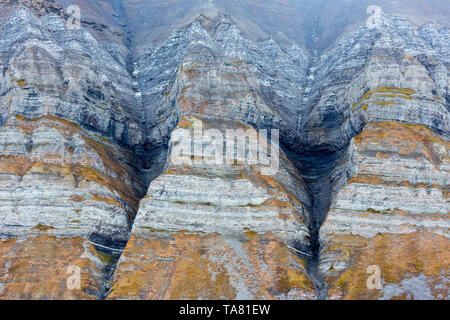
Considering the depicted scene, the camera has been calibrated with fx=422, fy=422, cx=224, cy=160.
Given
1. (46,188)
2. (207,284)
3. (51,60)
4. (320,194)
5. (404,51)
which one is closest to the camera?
(207,284)

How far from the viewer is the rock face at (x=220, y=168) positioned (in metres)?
64.1

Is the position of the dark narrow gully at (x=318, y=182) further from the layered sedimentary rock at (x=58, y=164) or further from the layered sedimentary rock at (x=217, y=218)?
the layered sedimentary rock at (x=58, y=164)

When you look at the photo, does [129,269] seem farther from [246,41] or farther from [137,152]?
[246,41]

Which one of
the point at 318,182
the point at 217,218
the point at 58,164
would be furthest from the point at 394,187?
the point at 58,164

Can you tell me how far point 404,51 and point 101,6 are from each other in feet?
410

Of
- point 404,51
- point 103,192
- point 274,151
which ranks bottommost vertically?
point 103,192

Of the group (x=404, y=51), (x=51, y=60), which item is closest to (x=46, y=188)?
(x=51, y=60)

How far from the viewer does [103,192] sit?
7906 cm

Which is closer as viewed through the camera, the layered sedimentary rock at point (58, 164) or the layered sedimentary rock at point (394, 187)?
the layered sedimentary rock at point (394, 187)

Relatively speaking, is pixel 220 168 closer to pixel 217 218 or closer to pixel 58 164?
pixel 217 218

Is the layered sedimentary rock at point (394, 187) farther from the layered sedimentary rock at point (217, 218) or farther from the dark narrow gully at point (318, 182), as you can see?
the layered sedimentary rock at point (217, 218)

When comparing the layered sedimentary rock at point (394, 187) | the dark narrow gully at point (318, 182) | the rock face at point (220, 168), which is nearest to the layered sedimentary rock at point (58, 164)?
the rock face at point (220, 168)

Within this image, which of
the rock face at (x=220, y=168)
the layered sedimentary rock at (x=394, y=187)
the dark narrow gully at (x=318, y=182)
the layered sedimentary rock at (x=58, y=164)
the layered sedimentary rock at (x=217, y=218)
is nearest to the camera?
the layered sedimentary rock at (x=217, y=218)

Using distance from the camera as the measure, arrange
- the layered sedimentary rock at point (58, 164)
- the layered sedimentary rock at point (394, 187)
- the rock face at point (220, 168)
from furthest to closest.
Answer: the layered sedimentary rock at point (58, 164) → the rock face at point (220, 168) → the layered sedimentary rock at point (394, 187)
